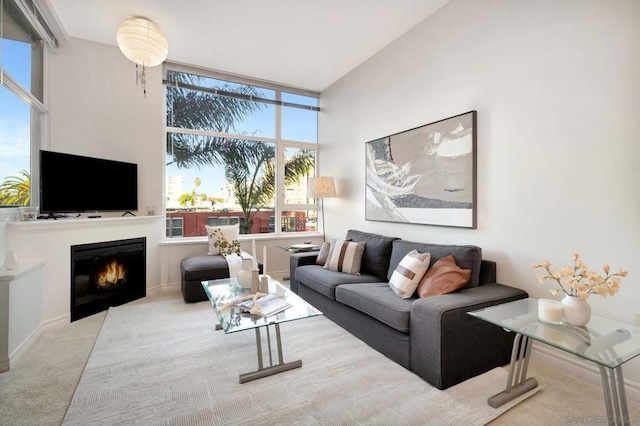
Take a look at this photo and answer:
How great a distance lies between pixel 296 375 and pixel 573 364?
1857 mm

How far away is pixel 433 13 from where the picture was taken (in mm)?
3053

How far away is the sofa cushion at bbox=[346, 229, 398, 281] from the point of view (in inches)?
128

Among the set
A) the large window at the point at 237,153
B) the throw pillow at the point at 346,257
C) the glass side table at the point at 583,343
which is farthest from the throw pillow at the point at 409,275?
the large window at the point at 237,153

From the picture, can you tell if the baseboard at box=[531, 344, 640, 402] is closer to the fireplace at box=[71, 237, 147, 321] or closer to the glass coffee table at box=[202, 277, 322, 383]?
the glass coffee table at box=[202, 277, 322, 383]

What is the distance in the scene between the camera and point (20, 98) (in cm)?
286

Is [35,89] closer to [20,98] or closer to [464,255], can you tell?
[20,98]

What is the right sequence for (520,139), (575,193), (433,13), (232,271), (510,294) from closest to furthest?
(575,193) → (510,294) → (520,139) → (433,13) → (232,271)

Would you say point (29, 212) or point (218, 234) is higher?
point (29, 212)

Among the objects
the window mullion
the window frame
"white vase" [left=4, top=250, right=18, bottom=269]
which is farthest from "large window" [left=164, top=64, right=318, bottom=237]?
"white vase" [left=4, top=250, right=18, bottom=269]

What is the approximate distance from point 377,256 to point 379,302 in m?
1.00

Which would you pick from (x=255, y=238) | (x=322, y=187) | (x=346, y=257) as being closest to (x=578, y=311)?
(x=346, y=257)

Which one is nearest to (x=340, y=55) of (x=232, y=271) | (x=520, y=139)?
(x=520, y=139)

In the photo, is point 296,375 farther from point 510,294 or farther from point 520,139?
point 520,139

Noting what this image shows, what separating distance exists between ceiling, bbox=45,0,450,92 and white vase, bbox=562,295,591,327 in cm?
273
